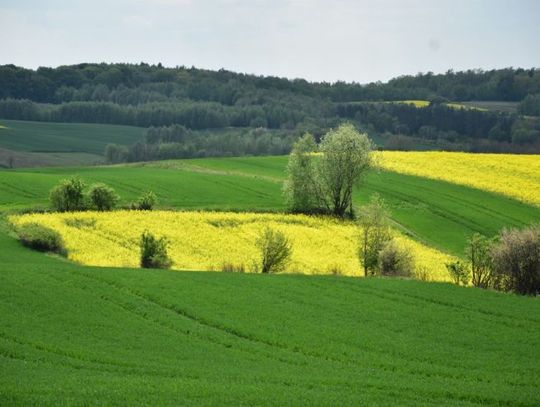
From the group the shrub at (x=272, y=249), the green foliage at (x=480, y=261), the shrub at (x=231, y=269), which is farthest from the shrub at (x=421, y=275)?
the shrub at (x=231, y=269)

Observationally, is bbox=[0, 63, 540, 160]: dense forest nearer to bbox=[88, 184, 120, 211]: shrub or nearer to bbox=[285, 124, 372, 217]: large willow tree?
bbox=[285, 124, 372, 217]: large willow tree

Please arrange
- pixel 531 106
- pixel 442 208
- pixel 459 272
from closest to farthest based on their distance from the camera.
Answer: pixel 459 272
pixel 442 208
pixel 531 106

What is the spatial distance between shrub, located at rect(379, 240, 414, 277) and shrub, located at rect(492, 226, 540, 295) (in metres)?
5.66

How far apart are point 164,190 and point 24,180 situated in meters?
13.9

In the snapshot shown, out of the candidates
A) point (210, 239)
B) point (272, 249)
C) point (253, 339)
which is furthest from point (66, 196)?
point (253, 339)

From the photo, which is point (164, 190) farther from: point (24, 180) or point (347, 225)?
point (347, 225)

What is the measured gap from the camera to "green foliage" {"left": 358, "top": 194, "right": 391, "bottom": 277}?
165 ft

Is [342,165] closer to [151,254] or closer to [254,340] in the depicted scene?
[151,254]

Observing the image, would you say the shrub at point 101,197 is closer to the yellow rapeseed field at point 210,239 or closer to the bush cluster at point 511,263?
the yellow rapeseed field at point 210,239

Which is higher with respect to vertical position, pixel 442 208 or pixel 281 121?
pixel 281 121

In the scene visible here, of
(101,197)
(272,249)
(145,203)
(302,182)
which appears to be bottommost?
(272,249)

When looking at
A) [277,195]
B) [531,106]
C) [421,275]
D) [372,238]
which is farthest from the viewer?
[531,106]

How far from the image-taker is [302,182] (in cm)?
7688

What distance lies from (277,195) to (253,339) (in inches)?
2145
